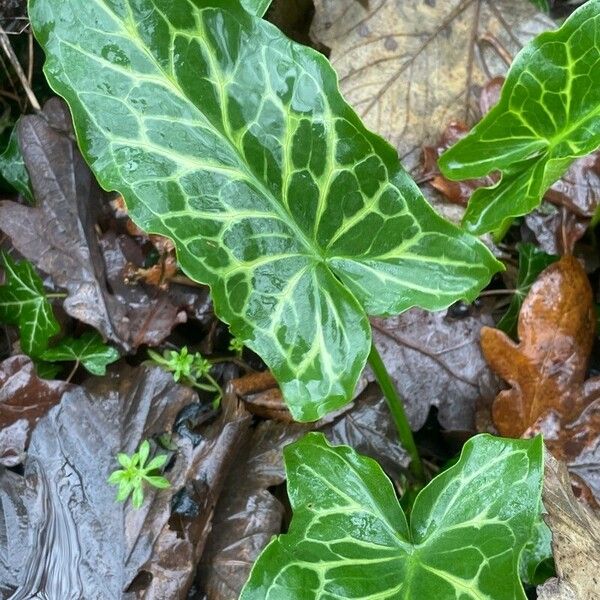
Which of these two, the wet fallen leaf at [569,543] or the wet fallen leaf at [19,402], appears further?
the wet fallen leaf at [19,402]

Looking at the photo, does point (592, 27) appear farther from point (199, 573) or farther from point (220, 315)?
point (199, 573)

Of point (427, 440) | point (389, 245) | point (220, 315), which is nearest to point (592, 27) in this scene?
point (389, 245)

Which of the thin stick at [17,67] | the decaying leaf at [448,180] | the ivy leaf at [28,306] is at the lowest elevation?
the ivy leaf at [28,306]

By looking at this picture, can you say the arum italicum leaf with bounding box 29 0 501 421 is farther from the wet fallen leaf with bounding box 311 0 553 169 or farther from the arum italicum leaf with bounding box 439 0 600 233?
the wet fallen leaf with bounding box 311 0 553 169

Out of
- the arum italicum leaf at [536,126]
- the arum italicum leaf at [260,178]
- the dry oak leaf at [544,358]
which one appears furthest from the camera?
the dry oak leaf at [544,358]

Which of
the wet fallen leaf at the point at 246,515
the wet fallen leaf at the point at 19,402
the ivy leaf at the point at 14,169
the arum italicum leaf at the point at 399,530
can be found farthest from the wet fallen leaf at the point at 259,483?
the ivy leaf at the point at 14,169

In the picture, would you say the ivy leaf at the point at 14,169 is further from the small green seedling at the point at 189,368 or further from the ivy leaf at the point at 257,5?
the ivy leaf at the point at 257,5
